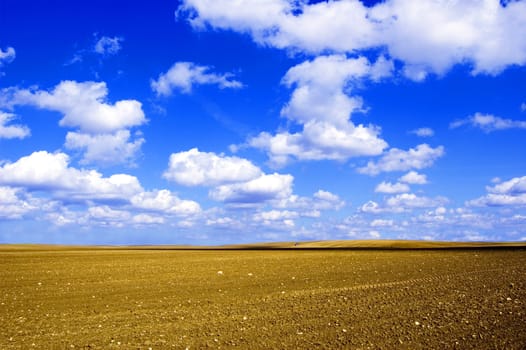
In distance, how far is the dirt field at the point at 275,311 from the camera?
1297 centimetres

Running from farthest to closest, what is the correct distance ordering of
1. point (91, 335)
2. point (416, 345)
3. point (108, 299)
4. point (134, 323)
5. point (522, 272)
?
point (522, 272)
point (108, 299)
point (134, 323)
point (91, 335)
point (416, 345)

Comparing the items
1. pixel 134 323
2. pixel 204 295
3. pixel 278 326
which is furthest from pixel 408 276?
pixel 134 323

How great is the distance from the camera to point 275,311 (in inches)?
651

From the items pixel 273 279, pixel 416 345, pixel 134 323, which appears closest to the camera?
pixel 416 345

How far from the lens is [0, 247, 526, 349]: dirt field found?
13.0 meters

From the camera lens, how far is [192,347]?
12.6m

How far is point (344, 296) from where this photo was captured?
18.8m

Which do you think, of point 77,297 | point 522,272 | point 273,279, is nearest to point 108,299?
point 77,297

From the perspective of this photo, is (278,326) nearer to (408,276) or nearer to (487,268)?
(408,276)

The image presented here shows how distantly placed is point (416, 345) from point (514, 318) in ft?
13.1

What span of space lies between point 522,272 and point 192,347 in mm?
18040

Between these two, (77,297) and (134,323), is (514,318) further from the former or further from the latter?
(77,297)

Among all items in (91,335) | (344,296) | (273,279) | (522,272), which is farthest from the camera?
(273,279)

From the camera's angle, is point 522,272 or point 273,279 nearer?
point 522,272
